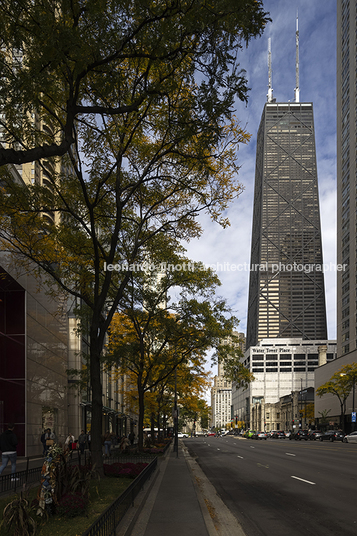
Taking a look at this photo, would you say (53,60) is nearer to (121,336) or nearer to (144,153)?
(144,153)

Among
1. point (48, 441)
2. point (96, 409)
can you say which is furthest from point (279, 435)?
point (48, 441)

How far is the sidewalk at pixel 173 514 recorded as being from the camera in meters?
8.84

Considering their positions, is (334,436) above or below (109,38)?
below

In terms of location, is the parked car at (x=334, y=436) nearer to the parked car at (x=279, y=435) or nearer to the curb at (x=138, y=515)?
the parked car at (x=279, y=435)

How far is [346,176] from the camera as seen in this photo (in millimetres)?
106000

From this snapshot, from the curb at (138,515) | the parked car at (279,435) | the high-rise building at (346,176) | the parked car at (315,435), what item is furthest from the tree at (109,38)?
the high-rise building at (346,176)

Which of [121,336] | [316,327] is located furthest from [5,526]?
[316,327]

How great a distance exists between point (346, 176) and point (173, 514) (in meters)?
105

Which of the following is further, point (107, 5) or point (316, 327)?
point (316, 327)

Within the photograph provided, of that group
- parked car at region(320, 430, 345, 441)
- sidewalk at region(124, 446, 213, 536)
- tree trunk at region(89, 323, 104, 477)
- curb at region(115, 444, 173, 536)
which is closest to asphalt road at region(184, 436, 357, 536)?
sidewalk at region(124, 446, 213, 536)

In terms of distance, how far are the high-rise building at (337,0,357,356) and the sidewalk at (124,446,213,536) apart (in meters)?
90.9

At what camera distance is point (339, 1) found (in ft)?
378

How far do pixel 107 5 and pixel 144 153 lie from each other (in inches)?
260

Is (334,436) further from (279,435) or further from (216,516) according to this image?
(216,516)
